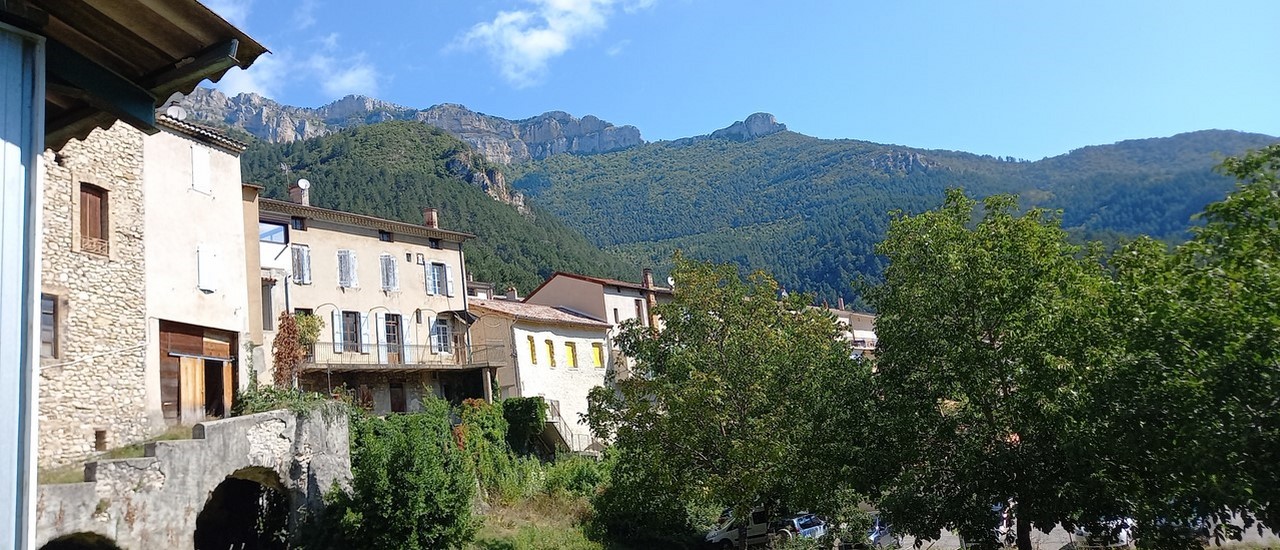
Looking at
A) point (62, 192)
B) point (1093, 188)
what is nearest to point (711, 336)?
point (62, 192)

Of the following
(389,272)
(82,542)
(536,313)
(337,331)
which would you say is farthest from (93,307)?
(536,313)

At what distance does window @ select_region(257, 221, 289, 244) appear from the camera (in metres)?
30.7

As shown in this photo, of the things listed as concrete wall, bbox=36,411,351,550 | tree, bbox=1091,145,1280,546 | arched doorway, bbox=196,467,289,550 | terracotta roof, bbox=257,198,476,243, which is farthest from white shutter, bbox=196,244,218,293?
tree, bbox=1091,145,1280,546

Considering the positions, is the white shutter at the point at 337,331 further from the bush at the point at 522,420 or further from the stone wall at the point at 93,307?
the stone wall at the point at 93,307

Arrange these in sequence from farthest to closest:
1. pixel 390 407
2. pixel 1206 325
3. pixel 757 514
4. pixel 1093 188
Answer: pixel 1093 188 < pixel 390 407 < pixel 757 514 < pixel 1206 325

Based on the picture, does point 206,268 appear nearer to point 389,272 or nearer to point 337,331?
point 337,331

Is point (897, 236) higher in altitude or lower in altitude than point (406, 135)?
lower

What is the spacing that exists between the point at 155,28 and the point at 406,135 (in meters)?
134

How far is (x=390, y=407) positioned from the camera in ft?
109

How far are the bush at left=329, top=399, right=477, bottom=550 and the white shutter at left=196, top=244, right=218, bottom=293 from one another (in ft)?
19.2

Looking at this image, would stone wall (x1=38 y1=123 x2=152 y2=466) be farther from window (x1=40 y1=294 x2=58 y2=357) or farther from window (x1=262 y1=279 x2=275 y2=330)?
window (x1=262 y1=279 x2=275 y2=330)

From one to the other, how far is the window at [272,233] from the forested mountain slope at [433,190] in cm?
4794

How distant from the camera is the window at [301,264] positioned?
31406 millimetres

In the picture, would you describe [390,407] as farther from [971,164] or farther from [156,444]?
[971,164]
